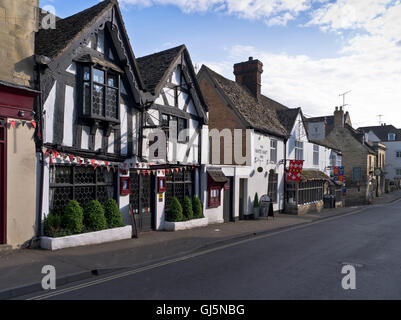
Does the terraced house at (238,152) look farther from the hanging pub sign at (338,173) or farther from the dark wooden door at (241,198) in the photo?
the hanging pub sign at (338,173)

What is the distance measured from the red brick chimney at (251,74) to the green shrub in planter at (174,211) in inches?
520

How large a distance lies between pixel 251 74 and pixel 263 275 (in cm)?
1951

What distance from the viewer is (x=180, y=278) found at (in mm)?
7387

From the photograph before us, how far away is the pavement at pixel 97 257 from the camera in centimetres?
683

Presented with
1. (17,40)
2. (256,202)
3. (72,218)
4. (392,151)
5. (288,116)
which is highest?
(288,116)

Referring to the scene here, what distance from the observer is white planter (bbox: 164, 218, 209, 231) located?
1396 centimetres

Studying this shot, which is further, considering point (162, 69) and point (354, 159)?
point (354, 159)

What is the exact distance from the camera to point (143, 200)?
1347cm

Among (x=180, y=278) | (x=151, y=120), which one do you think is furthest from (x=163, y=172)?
(x=180, y=278)

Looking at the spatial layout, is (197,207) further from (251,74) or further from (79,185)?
(251,74)

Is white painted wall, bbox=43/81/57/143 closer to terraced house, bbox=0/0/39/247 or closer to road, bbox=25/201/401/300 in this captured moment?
terraced house, bbox=0/0/39/247

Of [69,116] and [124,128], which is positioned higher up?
[69,116]

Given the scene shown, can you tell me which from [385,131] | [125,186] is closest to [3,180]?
[125,186]
